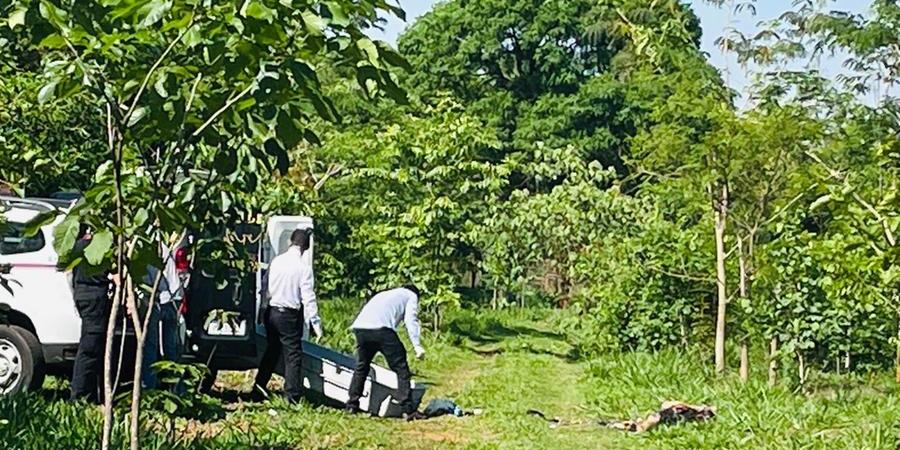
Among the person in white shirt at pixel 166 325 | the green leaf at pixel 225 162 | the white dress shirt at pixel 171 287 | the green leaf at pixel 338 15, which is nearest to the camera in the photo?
the green leaf at pixel 338 15

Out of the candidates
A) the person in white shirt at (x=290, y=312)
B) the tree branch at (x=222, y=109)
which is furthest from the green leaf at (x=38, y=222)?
the person in white shirt at (x=290, y=312)

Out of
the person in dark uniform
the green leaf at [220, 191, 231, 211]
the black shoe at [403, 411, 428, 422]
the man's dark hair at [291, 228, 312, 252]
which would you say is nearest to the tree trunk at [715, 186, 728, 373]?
the black shoe at [403, 411, 428, 422]

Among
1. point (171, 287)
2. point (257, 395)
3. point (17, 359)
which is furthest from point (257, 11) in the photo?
point (257, 395)

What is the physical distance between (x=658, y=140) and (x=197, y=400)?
7.59 metres

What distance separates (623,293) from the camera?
16031 millimetres

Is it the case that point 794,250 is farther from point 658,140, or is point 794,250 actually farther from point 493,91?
point 493,91

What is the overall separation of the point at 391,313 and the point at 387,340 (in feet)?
0.99

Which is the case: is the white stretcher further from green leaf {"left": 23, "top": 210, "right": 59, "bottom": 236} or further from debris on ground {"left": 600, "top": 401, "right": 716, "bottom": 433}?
green leaf {"left": 23, "top": 210, "right": 59, "bottom": 236}

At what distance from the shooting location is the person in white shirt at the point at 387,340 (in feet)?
34.5

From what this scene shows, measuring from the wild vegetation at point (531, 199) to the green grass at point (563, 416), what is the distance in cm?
5

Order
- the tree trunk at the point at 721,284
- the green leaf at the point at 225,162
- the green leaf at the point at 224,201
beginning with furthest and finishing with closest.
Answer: the tree trunk at the point at 721,284, the green leaf at the point at 224,201, the green leaf at the point at 225,162

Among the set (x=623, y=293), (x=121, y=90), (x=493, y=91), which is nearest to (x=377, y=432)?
(x=121, y=90)

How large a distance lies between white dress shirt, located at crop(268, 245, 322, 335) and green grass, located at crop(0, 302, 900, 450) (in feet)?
3.03

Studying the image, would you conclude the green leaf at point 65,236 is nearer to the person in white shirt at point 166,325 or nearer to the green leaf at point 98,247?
the green leaf at point 98,247
